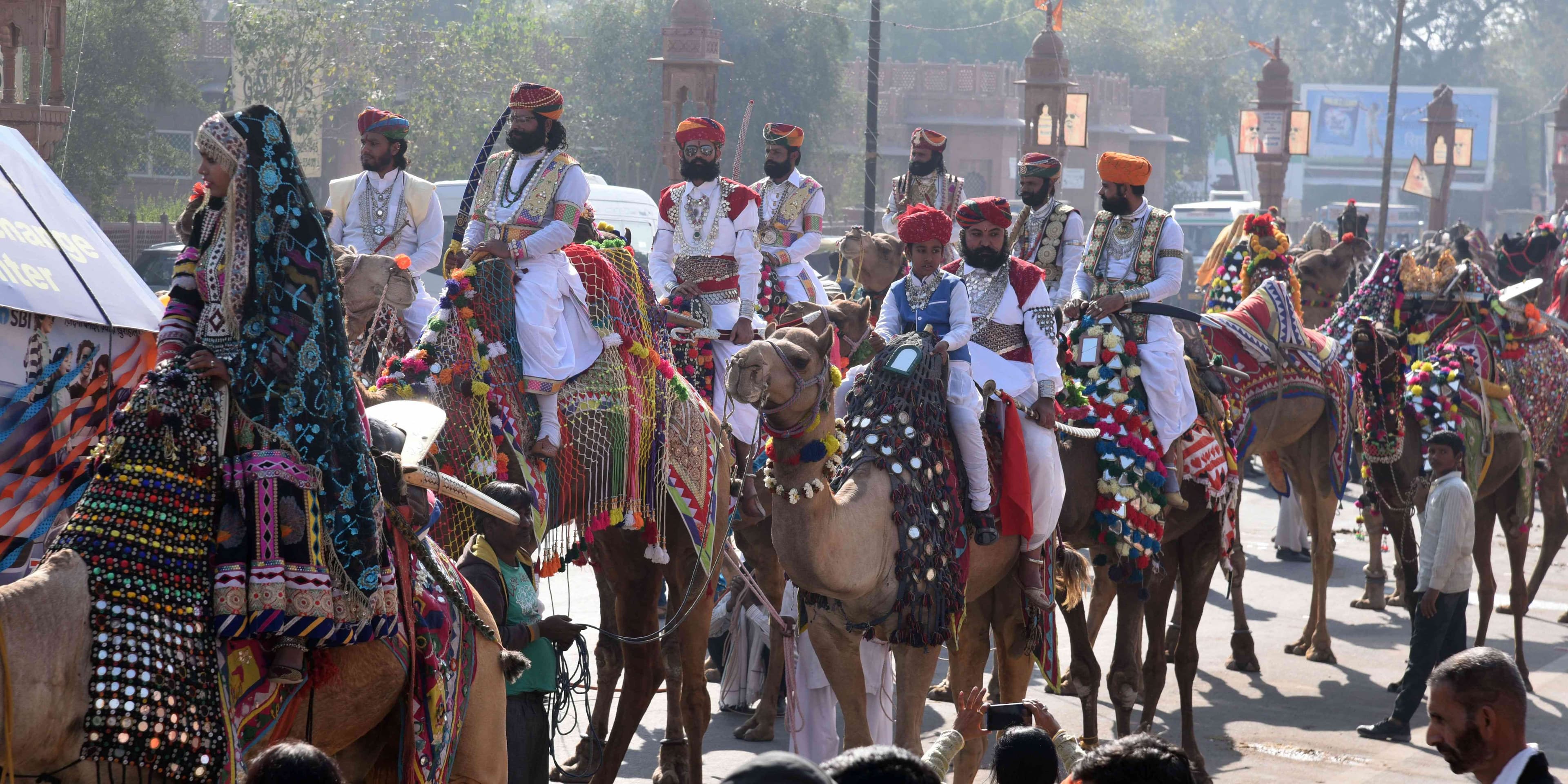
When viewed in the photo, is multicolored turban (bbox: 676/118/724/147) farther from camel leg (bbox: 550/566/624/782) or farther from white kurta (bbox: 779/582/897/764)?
white kurta (bbox: 779/582/897/764)

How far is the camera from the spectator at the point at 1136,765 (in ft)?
9.98

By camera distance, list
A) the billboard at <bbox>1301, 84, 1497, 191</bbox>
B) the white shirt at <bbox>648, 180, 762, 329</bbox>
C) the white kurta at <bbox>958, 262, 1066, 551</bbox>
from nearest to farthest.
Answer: the white kurta at <bbox>958, 262, 1066, 551</bbox> → the white shirt at <bbox>648, 180, 762, 329</bbox> → the billboard at <bbox>1301, 84, 1497, 191</bbox>

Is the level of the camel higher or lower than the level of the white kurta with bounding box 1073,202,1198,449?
lower

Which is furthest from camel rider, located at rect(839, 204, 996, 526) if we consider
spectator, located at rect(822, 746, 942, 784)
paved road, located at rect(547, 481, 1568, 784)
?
spectator, located at rect(822, 746, 942, 784)

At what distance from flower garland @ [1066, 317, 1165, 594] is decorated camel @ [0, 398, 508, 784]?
415 centimetres

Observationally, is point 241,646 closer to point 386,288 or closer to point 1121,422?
point 386,288

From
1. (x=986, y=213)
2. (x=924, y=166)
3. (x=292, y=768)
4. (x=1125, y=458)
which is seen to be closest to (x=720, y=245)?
(x=986, y=213)

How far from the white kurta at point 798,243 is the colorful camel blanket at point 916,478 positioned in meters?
4.85

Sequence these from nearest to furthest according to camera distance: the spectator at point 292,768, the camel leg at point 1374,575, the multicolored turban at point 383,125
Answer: the spectator at point 292,768
the multicolored turban at point 383,125
the camel leg at point 1374,575

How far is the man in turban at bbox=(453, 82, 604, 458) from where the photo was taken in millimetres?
7445

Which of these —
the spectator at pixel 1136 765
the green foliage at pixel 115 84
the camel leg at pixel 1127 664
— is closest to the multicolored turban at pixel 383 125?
the camel leg at pixel 1127 664

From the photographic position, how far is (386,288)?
726 centimetres

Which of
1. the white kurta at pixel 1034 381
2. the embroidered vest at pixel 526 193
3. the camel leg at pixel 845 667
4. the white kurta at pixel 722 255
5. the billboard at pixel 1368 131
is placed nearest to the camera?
the camel leg at pixel 845 667

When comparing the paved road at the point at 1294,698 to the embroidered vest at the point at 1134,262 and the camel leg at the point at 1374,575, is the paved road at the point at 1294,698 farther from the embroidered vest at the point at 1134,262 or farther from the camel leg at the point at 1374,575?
the embroidered vest at the point at 1134,262
